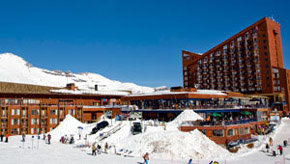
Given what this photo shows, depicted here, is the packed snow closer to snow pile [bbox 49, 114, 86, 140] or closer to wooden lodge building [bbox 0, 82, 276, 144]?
snow pile [bbox 49, 114, 86, 140]

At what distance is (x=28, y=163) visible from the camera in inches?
971

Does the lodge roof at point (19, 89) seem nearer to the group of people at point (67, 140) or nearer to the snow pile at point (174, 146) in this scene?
the group of people at point (67, 140)

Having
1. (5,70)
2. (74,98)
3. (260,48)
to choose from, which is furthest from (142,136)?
(5,70)

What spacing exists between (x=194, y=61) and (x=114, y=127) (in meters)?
76.0

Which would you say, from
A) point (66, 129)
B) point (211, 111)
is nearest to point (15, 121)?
point (66, 129)

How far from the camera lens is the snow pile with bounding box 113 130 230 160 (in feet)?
105

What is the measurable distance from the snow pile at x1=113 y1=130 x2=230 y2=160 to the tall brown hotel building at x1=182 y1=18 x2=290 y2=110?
43.4 meters

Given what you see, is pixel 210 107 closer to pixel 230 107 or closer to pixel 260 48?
pixel 230 107

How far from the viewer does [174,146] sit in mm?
32594

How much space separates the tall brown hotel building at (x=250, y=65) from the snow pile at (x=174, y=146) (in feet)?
142

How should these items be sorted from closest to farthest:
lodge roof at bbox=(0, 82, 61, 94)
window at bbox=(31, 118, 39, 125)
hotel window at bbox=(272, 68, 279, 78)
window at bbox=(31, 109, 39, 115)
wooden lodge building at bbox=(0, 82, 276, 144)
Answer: wooden lodge building at bbox=(0, 82, 276, 144) < lodge roof at bbox=(0, 82, 61, 94) < window at bbox=(31, 118, 39, 125) < window at bbox=(31, 109, 39, 115) < hotel window at bbox=(272, 68, 279, 78)

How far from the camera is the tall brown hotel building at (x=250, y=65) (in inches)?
3354

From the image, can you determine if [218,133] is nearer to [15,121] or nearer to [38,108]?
[38,108]

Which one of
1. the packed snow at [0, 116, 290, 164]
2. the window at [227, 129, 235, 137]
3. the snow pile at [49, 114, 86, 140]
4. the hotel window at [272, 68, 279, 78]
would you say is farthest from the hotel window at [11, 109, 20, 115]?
the hotel window at [272, 68, 279, 78]
